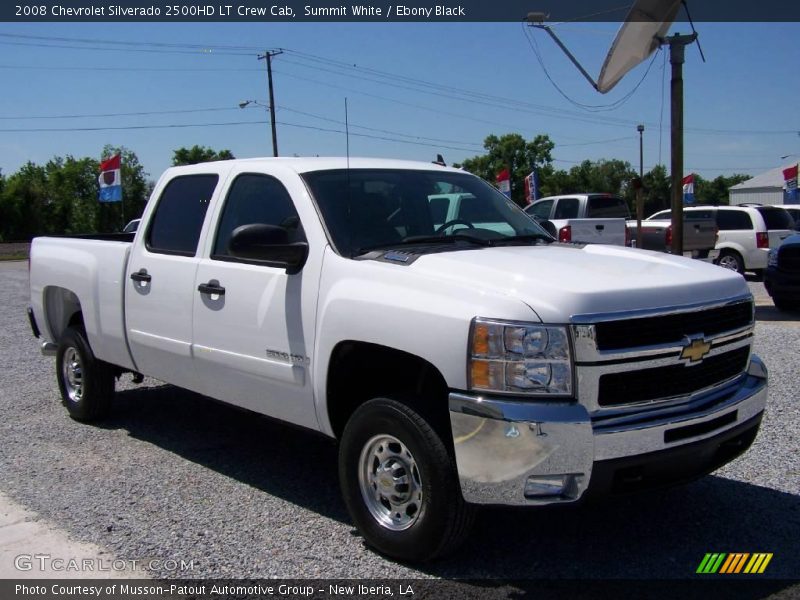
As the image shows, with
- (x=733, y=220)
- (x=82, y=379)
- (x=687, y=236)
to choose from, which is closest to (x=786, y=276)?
(x=687, y=236)

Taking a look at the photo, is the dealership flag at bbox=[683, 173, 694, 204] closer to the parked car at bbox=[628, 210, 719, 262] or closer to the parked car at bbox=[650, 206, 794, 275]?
the parked car at bbox=[650, 206, 794, 275]

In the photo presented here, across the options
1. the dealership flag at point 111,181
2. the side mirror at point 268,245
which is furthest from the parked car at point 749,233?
the dealership flag at point 111,181

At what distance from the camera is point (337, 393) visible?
4.21 metres

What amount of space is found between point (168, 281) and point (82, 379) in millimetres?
1807

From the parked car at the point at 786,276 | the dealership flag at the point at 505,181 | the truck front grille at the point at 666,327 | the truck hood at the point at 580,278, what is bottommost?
the parked car at the point at 786,276

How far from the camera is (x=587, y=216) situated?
710 inches

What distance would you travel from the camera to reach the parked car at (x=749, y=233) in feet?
Result: 60.0

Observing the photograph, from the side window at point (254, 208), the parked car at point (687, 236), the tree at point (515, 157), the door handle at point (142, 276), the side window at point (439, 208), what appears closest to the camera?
the side window at point (254, 208)

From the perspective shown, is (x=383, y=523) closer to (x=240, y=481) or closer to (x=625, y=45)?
(x=240, y=481)

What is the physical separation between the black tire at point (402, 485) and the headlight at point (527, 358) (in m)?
0.46

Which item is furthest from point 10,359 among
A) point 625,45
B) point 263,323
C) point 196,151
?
point 196,151

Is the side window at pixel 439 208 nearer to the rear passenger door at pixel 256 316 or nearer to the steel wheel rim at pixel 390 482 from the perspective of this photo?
the rear passenger door at pixel 256 316

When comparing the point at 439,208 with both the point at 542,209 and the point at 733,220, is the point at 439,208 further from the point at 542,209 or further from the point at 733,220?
the point at 733,220

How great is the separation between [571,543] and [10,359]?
7814 mm
